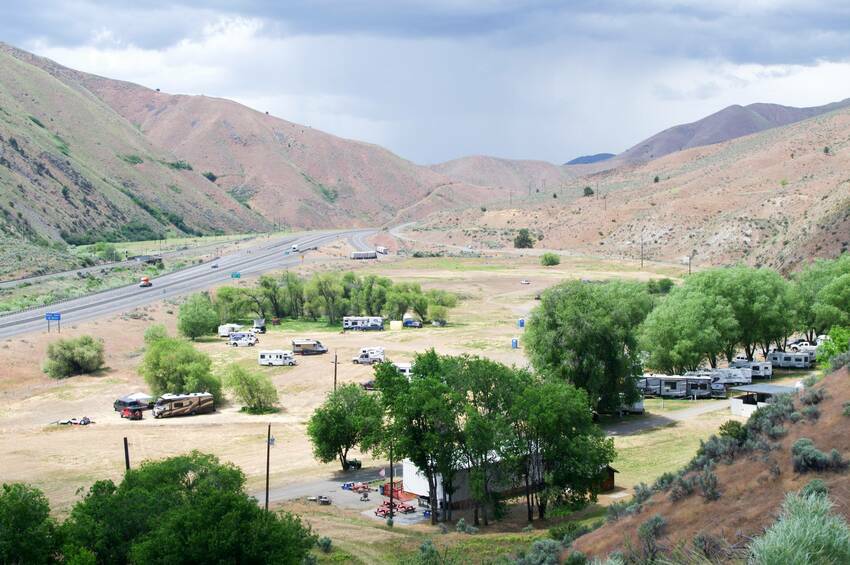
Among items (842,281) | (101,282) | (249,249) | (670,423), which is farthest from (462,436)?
(249,249)

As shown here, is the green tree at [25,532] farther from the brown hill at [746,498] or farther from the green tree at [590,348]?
the green tree at [590,348]

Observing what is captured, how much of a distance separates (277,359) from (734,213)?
99.3m

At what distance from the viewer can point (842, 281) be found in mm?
67625

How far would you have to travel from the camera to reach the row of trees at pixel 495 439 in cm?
3588

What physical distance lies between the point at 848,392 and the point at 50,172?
175 meters

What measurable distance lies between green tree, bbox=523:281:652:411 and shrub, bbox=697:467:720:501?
26581 mm

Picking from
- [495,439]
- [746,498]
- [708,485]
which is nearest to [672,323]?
[495,439]

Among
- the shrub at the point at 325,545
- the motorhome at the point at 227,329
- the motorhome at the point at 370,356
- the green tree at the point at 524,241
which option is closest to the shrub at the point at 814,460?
the shrub at the point at 325,545

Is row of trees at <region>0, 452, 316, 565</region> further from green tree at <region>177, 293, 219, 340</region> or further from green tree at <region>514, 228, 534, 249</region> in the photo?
green tree at <region>514, 228, 534, 249</region>

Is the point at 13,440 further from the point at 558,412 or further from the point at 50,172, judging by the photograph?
the point at 50,172

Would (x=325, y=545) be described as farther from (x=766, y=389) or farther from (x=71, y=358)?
(x=71, y=358)

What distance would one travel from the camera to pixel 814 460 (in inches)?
912

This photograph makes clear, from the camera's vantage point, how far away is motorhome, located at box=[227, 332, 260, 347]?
85.1 m

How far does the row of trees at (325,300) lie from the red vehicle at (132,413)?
33515mm
